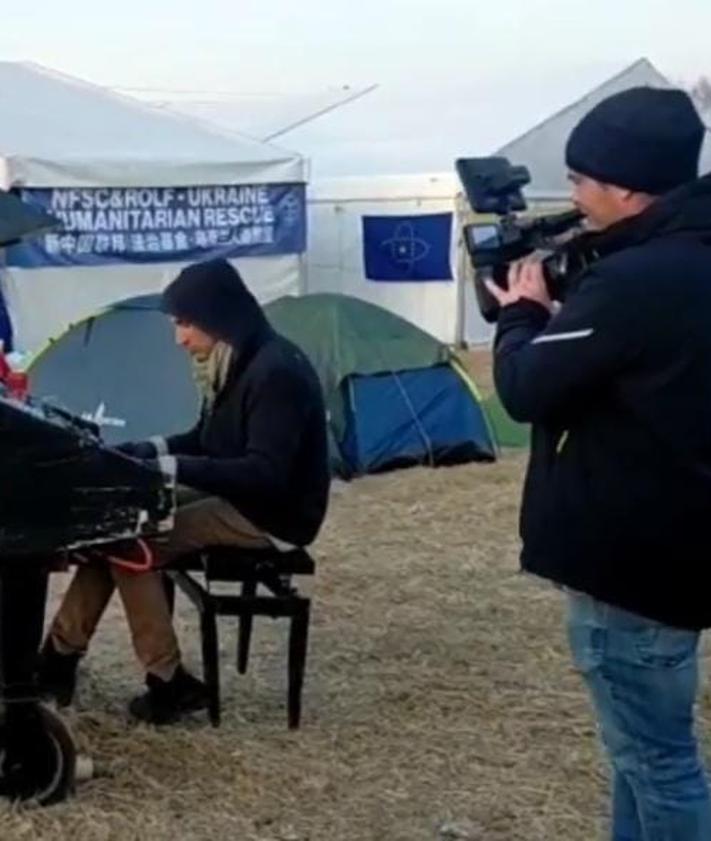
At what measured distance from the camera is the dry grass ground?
3629 mm

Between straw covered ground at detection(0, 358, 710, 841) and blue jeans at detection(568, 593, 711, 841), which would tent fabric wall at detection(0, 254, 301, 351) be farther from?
blue jeans at detection(568, 593, 711, 841)

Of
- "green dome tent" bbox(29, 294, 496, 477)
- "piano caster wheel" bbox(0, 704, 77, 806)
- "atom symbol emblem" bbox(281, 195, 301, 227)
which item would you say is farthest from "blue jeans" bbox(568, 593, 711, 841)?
"atom symbol emblem" bbox(281, 195, 301, 227)

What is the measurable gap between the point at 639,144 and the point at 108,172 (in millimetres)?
11626

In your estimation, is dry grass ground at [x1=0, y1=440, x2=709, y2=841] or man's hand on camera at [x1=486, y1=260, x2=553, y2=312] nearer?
man's hand on camera at [x1=486, y1=260, x2=553, y2=312]

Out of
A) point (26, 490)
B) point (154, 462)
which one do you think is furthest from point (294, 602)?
point (26, 490)

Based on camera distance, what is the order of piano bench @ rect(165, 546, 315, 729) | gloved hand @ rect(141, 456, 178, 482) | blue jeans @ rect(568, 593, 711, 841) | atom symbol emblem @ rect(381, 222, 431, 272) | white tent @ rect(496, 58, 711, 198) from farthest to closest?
white tent @ rect(496, 58, 711, 198)
atom symbol emblem @ rect(381, 222, 431, 272)
piano bench @ rect(165, 546, 315, 729)
gloved hand @ rect(141, 456, 178, 482)
blue jeans @ rect(568, 593, 711, 841)

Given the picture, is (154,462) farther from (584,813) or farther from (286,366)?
(584,813)

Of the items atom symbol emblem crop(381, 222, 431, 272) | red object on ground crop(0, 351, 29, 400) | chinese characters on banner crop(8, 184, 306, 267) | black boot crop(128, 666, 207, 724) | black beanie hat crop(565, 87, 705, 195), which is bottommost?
black boot crop(128, 666, 207, 724)

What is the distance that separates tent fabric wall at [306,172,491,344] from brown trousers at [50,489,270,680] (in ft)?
38.1

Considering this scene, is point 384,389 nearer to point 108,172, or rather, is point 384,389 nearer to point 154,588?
point 154,588

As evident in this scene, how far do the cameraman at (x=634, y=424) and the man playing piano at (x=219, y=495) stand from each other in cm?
155

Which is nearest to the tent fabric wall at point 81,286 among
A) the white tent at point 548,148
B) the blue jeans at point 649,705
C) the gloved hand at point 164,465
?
the white tent at point 548,148

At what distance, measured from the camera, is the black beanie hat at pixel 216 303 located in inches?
164

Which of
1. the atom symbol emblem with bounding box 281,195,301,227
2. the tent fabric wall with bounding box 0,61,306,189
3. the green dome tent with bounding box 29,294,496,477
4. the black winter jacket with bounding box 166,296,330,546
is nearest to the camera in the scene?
the black winter jacket with bounding box 166,296,330,546
